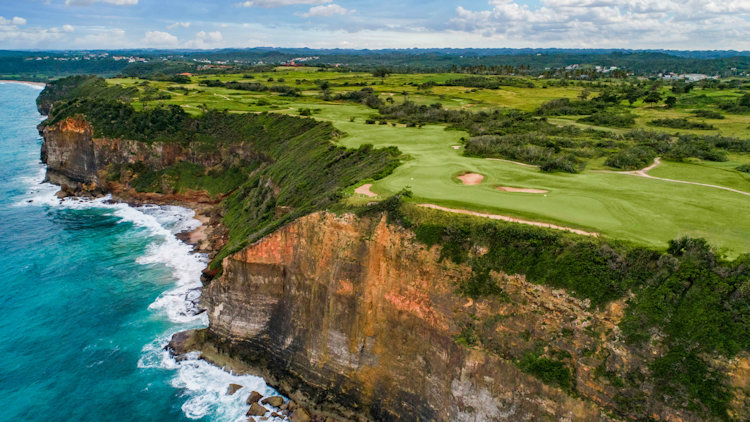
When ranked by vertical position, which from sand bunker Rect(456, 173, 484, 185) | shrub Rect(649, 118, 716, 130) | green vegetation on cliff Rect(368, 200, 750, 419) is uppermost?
shrub Rect(649, 118, 716, 130)

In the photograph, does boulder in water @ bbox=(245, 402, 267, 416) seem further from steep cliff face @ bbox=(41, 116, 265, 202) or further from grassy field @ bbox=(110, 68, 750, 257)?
steep cliff face @ bbox=(41, 116, 265, 202)

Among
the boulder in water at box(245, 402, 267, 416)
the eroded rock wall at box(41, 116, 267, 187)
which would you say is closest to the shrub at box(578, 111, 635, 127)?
the eroded rock wall at box(41, 116, 267, 187)

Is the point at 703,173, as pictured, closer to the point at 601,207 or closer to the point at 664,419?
the point at 601,207

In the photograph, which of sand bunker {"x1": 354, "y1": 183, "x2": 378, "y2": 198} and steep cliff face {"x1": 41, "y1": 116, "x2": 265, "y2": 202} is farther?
steep cliff face {"x1": 41, "y1": 116, "x2": 265, "y2": 202}

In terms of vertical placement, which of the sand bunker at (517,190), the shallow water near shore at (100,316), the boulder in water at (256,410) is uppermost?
the sand bunker at (517,190)

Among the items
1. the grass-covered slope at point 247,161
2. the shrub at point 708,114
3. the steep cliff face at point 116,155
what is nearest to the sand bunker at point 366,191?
the grass-covered slope at point 247,161

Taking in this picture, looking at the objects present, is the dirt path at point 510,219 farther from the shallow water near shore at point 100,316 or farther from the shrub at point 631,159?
the shallow water near shore at point 100,316
